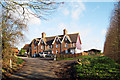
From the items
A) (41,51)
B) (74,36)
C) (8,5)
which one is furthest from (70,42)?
(8,5)

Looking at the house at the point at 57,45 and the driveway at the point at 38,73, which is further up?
the house at the point at 57,45

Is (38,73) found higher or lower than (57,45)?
lower

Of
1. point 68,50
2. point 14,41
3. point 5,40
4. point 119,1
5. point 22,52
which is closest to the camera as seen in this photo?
point 119,1

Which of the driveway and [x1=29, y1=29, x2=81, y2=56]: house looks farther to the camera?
[x1=29, y1=29, x2=81, y2=56]: house

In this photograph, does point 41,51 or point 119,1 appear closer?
point 119,1

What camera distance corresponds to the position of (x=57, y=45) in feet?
94.7

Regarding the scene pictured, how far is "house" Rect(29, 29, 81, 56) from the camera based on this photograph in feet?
83.4

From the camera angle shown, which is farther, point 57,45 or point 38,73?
point 57,45

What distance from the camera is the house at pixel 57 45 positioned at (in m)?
25.4

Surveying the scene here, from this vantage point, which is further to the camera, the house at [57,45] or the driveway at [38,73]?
the house at [57,45]

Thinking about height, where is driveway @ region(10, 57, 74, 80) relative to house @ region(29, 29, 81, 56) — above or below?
below

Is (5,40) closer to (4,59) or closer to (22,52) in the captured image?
(4,59)

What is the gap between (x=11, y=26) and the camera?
933cm

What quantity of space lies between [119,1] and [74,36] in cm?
1679
